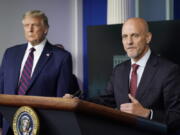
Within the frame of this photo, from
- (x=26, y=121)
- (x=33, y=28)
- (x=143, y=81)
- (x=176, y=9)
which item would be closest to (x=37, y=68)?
(x=33, y=28)

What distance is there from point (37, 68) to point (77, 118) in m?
1.60

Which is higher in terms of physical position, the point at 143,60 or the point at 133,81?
the point at 143,60

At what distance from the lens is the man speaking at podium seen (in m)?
1.93

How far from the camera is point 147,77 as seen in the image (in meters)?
2.03

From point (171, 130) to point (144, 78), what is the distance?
0.36 m

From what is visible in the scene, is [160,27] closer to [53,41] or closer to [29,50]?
[29,50]

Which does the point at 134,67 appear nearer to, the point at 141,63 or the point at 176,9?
the point at 141,63

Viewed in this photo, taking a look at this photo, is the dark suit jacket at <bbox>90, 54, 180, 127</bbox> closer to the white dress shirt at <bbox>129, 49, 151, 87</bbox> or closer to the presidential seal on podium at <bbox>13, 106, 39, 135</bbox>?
the white dress shirt at <bbox>129, 49, 151, 87</bbox>

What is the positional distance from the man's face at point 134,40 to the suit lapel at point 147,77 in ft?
0.29

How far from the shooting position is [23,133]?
4.11 ft

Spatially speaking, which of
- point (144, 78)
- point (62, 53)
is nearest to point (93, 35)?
point (62, 53)

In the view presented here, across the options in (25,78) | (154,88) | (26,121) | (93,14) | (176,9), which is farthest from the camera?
(93,14)

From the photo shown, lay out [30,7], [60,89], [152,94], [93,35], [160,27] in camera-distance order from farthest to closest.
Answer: [30,7] → [93,35] → [160,27] → [60,89] → [152,94]

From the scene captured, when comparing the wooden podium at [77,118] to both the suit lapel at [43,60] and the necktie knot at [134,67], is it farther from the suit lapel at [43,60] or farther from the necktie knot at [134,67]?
the suit lapel at [43,60]
